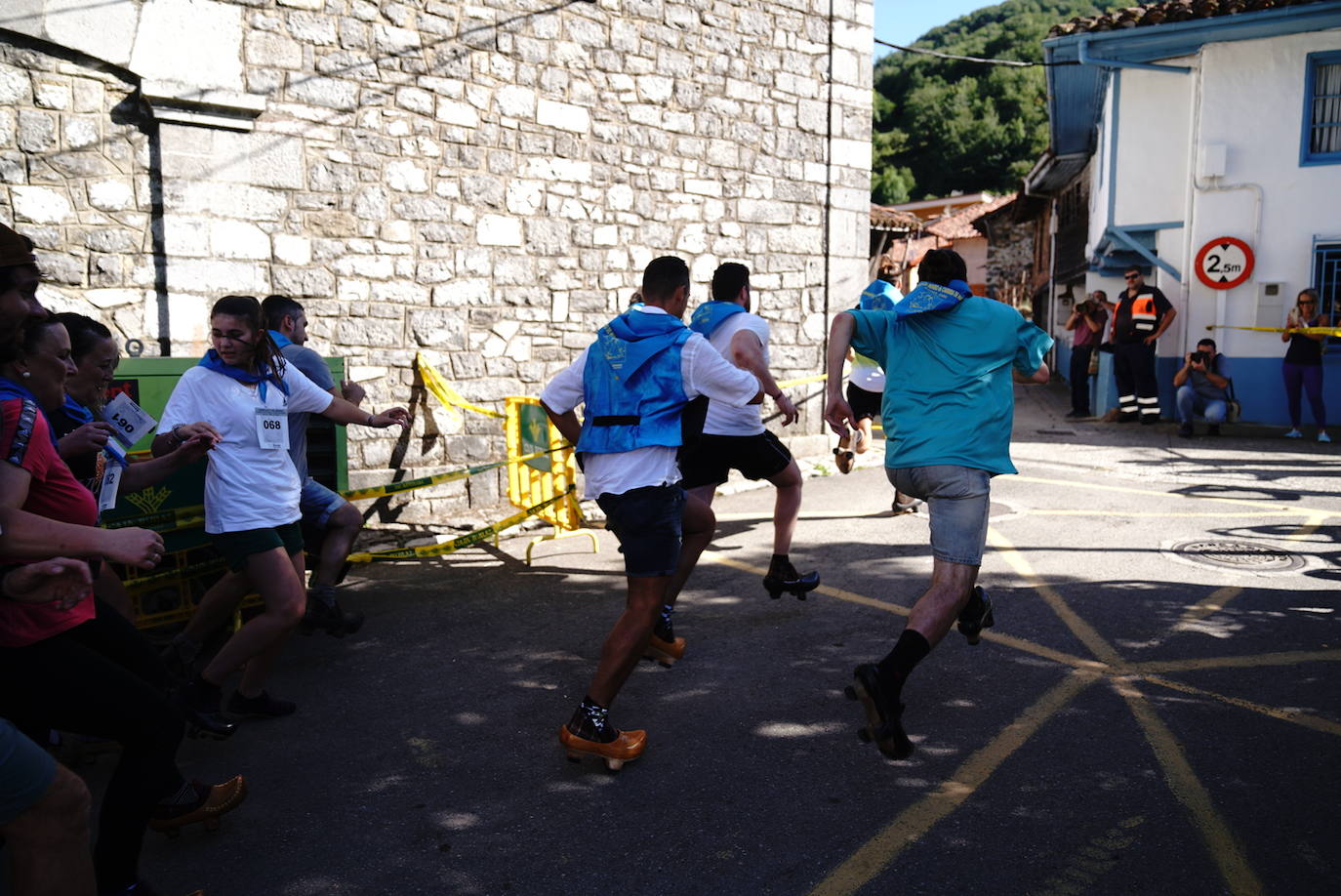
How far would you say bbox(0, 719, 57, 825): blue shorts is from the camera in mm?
2031

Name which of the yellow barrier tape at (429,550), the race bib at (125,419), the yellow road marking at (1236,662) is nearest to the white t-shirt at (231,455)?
the race bib at (125,419)

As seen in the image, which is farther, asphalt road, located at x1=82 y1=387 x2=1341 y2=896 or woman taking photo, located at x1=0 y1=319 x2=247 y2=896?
asphalt road, located at x1=82 y1=387 x2=1341 y2=896

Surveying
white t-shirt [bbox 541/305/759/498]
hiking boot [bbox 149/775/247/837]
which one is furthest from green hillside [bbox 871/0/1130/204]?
hiking boot [bbox 149/775/247/837]

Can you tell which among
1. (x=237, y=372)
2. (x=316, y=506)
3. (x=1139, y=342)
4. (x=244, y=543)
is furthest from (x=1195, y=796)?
(x=1139, y=342)

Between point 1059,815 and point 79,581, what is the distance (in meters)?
3.01

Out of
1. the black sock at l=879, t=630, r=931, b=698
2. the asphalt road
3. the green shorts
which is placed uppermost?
the green shorts

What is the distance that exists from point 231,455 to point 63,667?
1.55 m

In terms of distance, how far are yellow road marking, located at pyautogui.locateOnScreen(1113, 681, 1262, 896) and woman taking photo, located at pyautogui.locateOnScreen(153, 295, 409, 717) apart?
132 inches

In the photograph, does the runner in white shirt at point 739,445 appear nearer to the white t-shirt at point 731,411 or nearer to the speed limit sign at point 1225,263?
the white t-shirt at point 731,411

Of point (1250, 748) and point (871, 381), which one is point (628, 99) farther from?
point (1250, 748)

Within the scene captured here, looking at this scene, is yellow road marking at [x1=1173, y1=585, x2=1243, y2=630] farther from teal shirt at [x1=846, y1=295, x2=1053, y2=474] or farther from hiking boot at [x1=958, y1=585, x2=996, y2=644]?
teal shirt at [x1=846, y1=295, x2=1053, y2=474]

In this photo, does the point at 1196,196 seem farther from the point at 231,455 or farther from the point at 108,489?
the point at 108,489

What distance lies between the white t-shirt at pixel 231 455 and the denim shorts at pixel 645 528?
1386mm

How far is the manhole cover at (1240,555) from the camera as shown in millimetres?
6266
